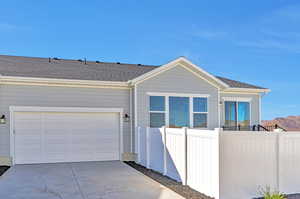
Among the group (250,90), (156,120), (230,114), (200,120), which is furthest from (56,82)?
(250,90)

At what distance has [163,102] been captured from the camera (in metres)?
11.2

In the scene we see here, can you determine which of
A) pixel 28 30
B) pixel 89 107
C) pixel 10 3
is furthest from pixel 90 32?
pixel 89 107

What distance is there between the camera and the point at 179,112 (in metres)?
11.4

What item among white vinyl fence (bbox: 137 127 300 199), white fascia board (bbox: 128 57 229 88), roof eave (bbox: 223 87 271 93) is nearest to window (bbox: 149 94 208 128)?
white fascia board (bbox: 128 57 229 88)

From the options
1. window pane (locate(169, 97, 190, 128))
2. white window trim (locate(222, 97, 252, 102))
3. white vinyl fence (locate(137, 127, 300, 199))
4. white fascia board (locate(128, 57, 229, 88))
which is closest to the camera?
white vinyl fence (locate(137, 127, 300, 199))

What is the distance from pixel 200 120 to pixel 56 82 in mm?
6561

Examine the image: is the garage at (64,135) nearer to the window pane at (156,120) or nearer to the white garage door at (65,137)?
the white garage door at (65,137)

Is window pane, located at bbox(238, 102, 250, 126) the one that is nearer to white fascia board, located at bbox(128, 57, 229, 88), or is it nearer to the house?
the house

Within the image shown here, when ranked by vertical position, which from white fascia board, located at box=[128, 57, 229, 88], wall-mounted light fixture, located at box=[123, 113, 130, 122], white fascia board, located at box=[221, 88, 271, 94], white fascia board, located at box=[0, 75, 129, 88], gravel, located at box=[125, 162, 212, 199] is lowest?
gravel, located at box=[125, 162, 212, 199]

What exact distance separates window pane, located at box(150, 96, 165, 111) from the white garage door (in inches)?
63.3

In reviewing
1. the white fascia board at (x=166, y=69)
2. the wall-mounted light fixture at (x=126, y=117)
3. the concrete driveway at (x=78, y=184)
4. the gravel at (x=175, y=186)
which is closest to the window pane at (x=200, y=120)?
the white fascia board at (x=166, y=69)

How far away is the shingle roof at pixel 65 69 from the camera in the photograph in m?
10.6

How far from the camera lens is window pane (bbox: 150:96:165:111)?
11086 mm

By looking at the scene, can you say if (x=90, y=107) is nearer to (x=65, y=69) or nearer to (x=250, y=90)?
(x=65, y=69)
